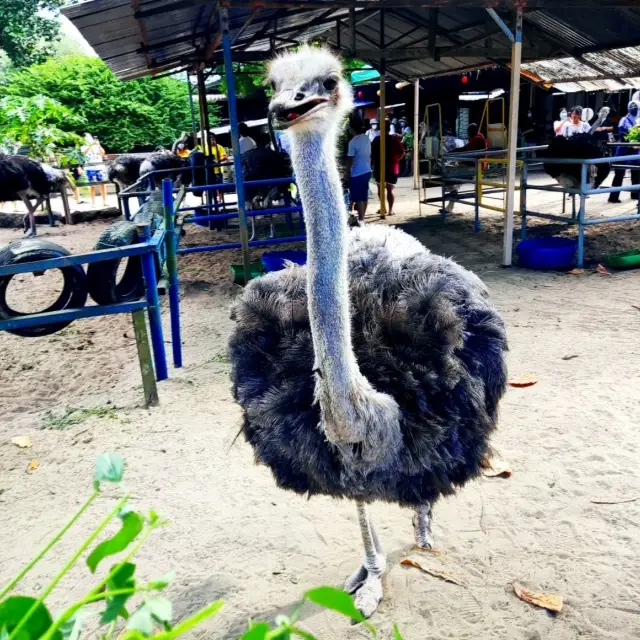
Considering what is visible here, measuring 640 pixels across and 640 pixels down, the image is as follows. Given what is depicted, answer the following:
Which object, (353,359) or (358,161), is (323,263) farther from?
(358,161)

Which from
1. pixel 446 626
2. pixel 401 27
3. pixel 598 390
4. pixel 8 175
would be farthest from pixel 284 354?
pixel 8 175

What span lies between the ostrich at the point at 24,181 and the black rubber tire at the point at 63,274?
255 inches

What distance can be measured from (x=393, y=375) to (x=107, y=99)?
20.1m

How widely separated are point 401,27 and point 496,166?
6596 millimetres

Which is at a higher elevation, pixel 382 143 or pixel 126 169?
pixel 382 143

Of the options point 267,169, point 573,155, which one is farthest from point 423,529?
point 267,169

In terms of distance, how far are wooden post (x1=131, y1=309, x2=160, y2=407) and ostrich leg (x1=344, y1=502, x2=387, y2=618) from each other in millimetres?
1777

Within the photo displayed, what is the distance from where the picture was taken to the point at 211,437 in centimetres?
334

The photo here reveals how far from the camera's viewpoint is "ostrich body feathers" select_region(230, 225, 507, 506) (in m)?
1.87

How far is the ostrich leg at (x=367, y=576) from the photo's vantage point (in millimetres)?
2145

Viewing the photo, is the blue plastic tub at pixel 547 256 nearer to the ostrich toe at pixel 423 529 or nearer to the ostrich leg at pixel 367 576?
the ostrich toe at pixel 423 529

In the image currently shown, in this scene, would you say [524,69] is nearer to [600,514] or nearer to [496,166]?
[496,166]

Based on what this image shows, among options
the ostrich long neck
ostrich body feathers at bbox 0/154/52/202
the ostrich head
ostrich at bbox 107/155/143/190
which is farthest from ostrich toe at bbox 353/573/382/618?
ostrich at bbox 107/155/143/190

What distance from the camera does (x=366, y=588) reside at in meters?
2.19
